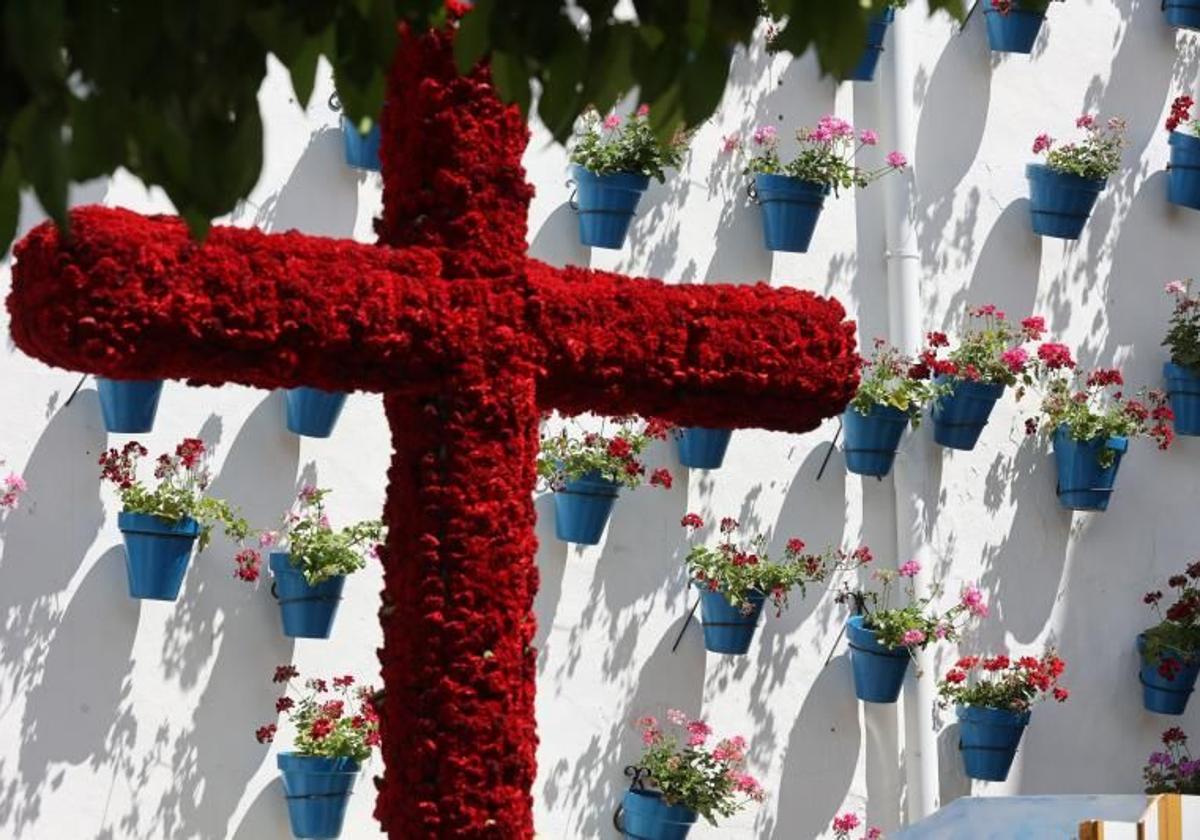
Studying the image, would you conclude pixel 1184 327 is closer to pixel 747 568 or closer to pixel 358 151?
pixel 747 568

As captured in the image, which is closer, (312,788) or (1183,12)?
(312,788)

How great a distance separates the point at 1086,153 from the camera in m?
8.52

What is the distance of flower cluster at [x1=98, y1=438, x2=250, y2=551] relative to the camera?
6852 millimetres

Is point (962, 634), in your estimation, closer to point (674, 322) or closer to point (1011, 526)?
point (1011, 526)

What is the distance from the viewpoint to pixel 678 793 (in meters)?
7.43

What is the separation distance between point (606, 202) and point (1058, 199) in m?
1.88

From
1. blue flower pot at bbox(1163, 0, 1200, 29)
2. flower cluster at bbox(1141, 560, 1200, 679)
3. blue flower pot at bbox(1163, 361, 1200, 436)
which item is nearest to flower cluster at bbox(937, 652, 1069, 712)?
flower cluster at bbox(1141, 560, 1200, 679)

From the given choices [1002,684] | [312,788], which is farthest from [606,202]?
[1002,684]

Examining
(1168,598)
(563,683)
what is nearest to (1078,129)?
(1168,598)

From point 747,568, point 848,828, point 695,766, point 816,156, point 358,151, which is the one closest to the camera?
point 358,151

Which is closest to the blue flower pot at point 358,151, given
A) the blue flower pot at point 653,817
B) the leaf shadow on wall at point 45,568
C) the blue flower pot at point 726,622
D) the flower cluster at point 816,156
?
the leaf shadow on wall at point 45,568

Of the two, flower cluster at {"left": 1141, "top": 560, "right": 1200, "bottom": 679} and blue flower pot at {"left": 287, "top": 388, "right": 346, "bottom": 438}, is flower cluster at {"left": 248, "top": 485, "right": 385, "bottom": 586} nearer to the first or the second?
blue flower pot at {"left": 287, "top": 388, "right": 346, "bottom": 438}

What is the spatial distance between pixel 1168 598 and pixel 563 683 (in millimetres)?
2541

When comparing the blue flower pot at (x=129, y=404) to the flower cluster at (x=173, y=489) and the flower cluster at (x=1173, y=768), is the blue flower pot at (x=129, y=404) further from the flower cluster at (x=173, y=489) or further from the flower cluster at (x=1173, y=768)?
the flower cluster at (x=1173, y=768)
